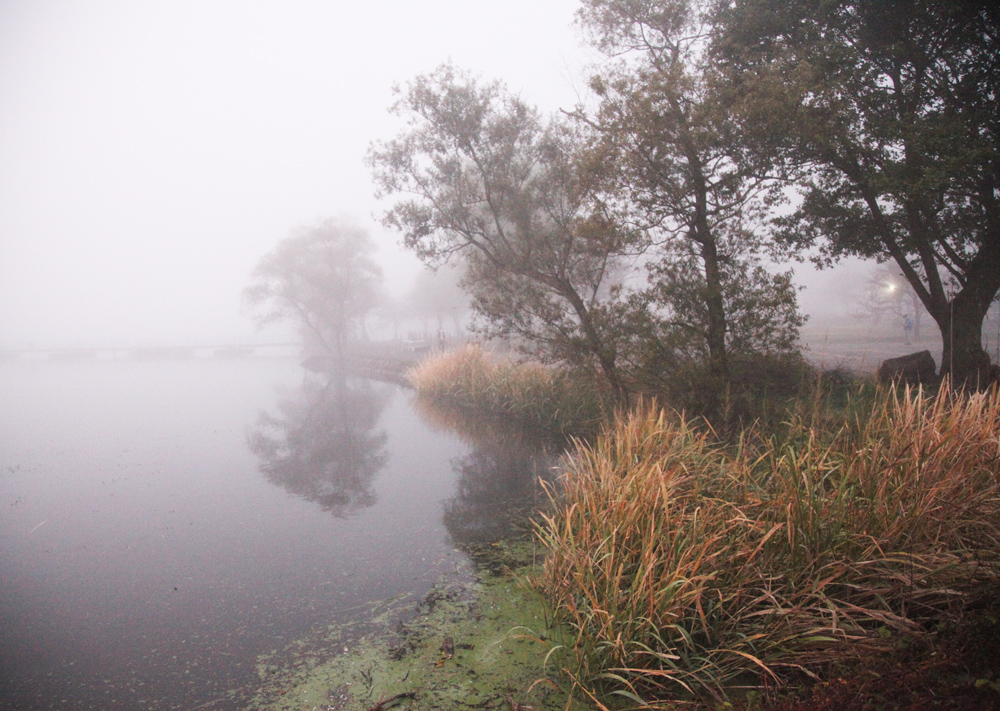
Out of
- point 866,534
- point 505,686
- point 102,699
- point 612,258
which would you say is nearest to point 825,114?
point 612,258

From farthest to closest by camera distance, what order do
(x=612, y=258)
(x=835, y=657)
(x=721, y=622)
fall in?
1. (x=612, y=258)
2. (x=721, y=622)
3. (x=835, y=657)

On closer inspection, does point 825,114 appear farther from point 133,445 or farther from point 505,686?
point 133,445

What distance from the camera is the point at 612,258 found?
1019 centimetres

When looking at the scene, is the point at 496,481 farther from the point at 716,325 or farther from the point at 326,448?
the point at 326,448

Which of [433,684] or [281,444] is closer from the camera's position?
[433,684]

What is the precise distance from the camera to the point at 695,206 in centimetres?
805

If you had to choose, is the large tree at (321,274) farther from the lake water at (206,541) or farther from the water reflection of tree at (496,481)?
the water reflection of tree at (496,481)

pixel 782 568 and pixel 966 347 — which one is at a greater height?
pixel 966 347

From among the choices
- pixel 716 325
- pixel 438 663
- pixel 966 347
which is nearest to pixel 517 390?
pixel 716 325

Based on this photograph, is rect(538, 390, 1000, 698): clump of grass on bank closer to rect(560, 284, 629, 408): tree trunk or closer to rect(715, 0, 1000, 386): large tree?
rect(560, 284, 629, 408): tree trunk

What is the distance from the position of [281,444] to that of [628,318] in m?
6.97

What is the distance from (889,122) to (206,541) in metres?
10.1

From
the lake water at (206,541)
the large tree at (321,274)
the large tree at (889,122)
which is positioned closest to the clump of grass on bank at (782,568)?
the lake water at (206,541)

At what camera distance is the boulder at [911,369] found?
9375mm
